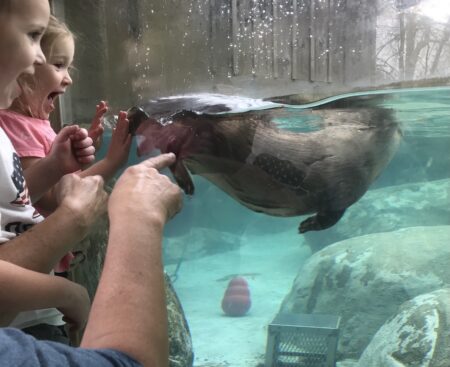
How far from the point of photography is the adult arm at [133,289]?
2.70 ft

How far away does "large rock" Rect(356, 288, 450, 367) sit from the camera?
241cm

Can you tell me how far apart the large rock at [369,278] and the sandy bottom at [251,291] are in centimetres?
20

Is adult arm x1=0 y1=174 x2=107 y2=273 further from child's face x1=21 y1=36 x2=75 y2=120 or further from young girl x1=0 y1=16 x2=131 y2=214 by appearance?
child's face x1=21 y1=36 x2=75 y2=120

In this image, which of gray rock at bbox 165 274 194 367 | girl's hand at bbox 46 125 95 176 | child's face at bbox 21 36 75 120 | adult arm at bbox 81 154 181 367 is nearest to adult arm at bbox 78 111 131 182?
girl's hand at bbox 46 125 95 176

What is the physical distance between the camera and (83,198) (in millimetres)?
1462

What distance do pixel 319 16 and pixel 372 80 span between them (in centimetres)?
34

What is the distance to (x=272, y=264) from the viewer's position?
4.24 m

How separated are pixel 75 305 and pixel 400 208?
131 inches

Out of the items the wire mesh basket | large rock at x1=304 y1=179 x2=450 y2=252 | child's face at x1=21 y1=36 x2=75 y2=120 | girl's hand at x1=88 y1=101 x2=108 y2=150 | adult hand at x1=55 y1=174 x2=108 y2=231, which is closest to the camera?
adult hand at x1=55 y1=174 x2=108 y2=231

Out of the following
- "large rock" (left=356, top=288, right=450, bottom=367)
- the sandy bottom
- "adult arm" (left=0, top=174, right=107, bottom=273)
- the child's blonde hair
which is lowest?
the sandy bottom

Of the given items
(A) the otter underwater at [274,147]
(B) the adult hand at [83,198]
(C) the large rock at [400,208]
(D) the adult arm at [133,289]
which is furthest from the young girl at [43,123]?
(C) the large rock at [400,208]

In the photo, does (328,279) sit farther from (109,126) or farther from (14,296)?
(14,296)

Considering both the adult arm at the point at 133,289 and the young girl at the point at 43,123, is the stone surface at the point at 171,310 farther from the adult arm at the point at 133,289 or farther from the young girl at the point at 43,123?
the adult arm at the point at 133,289

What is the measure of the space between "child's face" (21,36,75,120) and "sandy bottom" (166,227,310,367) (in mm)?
2237
